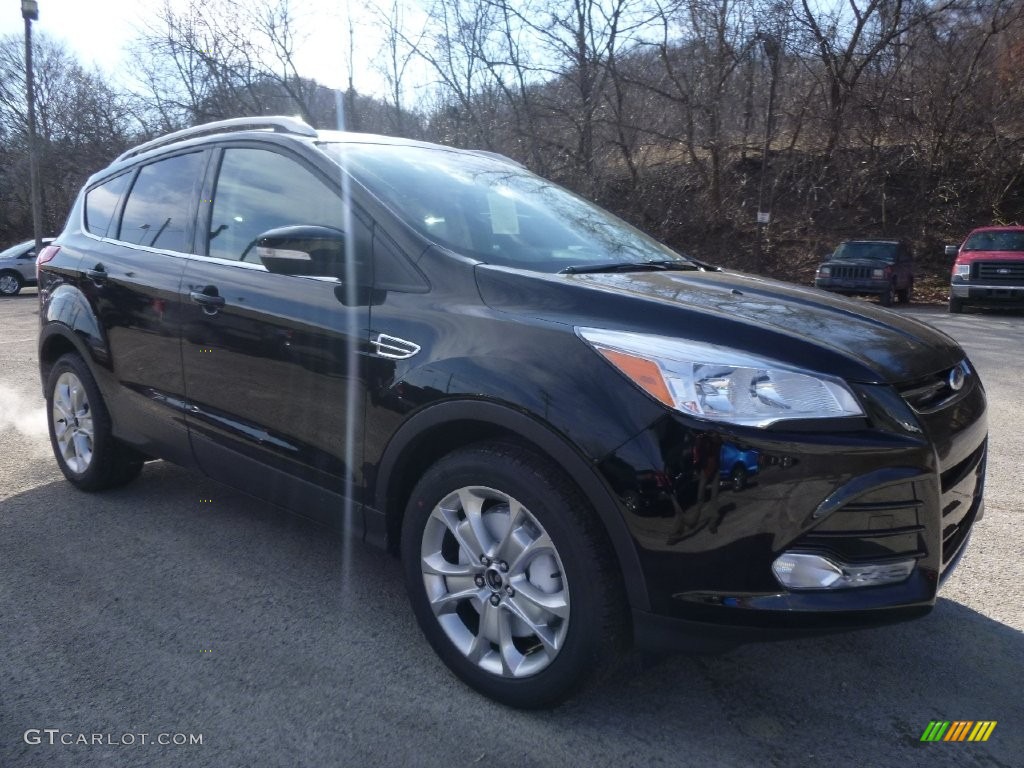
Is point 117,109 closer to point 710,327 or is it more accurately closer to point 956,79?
point 956,79

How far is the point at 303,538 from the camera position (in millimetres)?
3996

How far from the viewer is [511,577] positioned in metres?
2.52

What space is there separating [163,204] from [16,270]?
71.0 feet

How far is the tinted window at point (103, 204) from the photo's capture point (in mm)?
4566

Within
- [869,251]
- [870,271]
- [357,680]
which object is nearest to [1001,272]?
[870,271]

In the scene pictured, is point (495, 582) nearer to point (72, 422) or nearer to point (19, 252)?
point (72, 422)

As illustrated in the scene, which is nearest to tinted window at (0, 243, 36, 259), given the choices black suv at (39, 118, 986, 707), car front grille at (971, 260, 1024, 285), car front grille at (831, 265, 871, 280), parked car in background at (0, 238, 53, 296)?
parked car in background at (0, 238, 53, 296)

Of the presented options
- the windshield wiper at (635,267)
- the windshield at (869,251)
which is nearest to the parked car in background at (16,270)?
the windshield at (869,251)

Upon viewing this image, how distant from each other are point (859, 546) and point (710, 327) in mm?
697

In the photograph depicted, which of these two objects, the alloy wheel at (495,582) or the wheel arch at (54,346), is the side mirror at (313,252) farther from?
the wheel arch at (54,346)

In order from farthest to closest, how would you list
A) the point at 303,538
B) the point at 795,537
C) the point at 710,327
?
1. the point at 303,538
2. the point at 710,327
3. the point at 795,537

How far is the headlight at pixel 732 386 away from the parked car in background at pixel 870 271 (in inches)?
692

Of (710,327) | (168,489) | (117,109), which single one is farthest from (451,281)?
(117,109)

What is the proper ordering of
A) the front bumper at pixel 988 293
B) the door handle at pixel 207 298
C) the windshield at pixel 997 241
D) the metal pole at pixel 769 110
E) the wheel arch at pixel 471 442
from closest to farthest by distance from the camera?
the wheel arch at pixel 471 442 → the door handle at pixel 207 298 → the front bumper at pixel 988 293 → the windshield at pixel 997 241 → the metal pole at pixel 769 110
